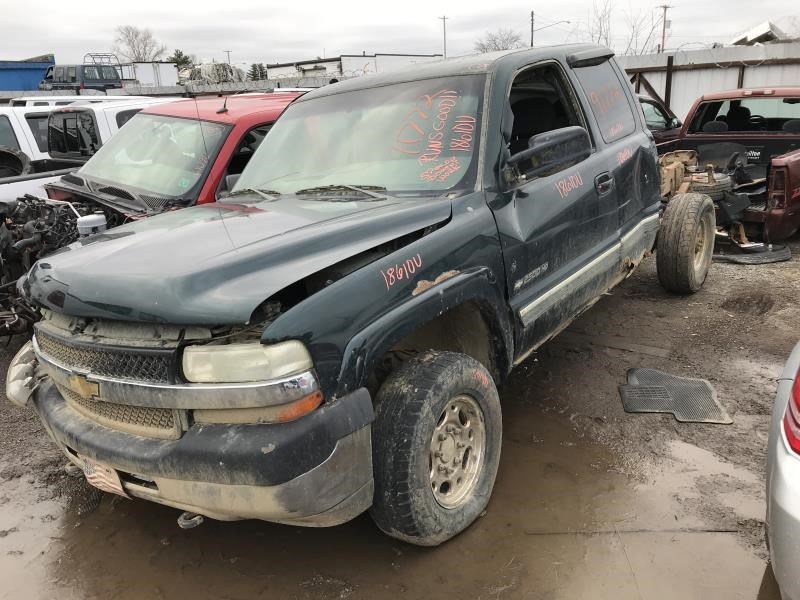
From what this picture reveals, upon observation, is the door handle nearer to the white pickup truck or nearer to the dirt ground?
the dirt ground

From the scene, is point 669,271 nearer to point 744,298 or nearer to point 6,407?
point 744,298

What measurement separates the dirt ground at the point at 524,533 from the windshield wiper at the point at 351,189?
1489 millimetres

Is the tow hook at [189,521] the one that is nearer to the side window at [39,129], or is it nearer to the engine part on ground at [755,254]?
the engine part on ground at [755,254]

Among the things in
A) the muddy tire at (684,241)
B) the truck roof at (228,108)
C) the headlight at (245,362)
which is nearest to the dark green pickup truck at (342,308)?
the headlight at (245,362)

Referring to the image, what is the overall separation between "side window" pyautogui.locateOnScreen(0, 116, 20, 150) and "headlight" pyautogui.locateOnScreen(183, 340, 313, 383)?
24.9 ft

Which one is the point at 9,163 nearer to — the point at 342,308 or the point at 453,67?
the point at 453,67

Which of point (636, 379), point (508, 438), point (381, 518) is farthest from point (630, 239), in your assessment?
point (381, 518)

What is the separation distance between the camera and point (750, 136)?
7.74 metres

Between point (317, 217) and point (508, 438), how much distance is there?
1640mm

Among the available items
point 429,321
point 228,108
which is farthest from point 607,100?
point 228,108

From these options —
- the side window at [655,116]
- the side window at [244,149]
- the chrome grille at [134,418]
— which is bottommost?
the side window at [655,116]

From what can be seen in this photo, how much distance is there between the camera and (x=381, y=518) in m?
2.42

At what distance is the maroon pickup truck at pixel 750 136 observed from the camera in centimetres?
691

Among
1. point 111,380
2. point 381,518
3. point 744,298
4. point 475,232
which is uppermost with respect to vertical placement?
point 475,232
